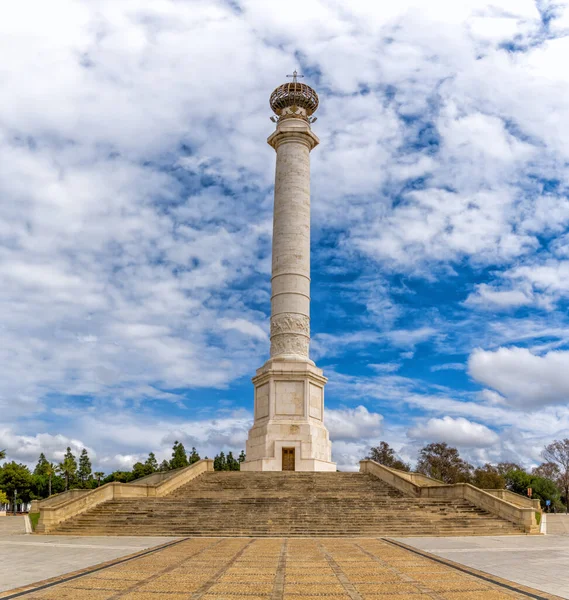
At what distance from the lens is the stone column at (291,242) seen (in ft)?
128

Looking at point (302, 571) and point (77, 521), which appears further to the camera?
point (77, 521)

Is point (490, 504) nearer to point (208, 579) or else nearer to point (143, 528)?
point (143, 528)

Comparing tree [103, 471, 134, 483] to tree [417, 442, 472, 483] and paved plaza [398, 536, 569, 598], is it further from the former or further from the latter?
paved plaza [398, 536, 569, 598]

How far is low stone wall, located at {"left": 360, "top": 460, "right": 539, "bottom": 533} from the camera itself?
21.4 metres

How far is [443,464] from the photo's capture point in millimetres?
67688

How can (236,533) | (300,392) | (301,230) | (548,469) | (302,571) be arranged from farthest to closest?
(548,469) < (301,230) < (300,392) < (236,533) < (302,571)

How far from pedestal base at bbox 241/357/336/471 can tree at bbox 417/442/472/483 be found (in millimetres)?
33823

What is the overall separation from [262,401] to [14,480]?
50.3 meters

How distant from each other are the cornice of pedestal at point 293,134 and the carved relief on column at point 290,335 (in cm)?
1277

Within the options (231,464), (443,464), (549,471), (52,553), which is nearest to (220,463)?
(231,464)

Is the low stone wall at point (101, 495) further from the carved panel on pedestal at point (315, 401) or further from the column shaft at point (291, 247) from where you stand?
the column shaft at point (291, 247)

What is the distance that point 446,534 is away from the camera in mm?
20078

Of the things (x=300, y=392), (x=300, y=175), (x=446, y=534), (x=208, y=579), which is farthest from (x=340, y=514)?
(x=300, y=175)

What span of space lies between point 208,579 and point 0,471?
74.0m
